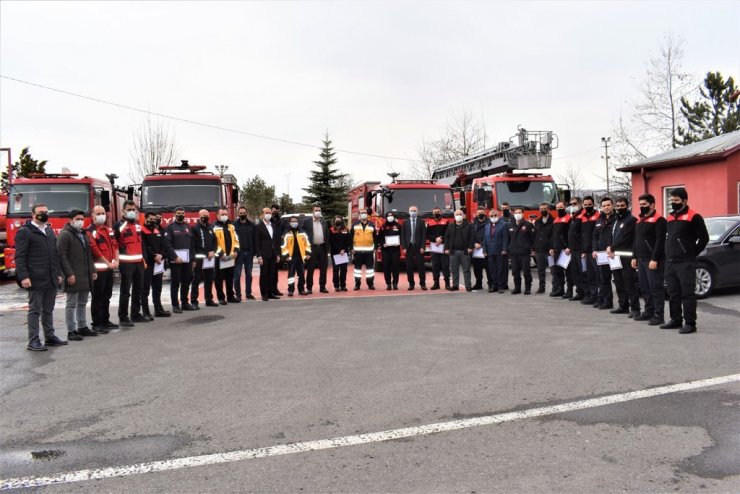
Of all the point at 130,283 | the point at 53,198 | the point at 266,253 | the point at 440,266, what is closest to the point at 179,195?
the point at 53,198

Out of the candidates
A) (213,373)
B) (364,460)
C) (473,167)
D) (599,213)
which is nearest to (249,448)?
(364,460)

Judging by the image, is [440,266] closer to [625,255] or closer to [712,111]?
[625,255]

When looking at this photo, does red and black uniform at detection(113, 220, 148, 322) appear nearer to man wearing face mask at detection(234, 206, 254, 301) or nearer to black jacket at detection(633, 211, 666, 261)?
man wearing face mask at detection(234, 206, 254, 301)

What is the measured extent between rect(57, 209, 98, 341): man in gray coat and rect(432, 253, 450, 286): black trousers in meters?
7.82

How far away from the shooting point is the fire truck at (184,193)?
15984 millimetres

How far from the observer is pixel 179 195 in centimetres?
1620

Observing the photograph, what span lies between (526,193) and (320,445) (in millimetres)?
15401

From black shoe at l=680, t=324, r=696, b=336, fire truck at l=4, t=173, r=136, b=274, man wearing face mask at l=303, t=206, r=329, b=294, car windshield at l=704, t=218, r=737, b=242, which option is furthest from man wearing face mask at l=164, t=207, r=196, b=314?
car windshield at l=704, t=218, r=737, b=242

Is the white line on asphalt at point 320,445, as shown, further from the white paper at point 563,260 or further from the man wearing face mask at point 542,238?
the man wearing face mask at point 542,238

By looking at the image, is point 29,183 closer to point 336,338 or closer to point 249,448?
point 336,338

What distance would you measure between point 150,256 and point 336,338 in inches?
172

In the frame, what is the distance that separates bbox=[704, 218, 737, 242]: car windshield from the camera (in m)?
11.6

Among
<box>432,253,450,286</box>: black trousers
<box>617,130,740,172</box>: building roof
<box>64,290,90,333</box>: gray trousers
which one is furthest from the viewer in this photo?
<box>617,130,740,172</box>: building roof

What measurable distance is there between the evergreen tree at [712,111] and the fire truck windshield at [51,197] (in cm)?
3131
